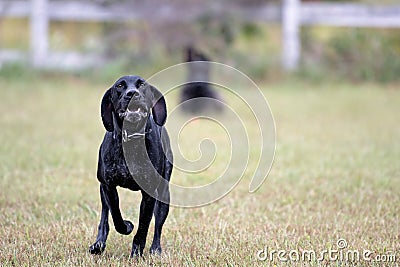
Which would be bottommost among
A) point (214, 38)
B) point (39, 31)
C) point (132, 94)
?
point (132, 94)

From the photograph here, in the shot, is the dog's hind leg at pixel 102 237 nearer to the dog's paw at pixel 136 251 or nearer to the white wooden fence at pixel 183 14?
the dog's paw at pixel 136 251

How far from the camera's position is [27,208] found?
5605 millimetres

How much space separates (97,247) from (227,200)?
75.5 inches

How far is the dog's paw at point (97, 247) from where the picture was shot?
14.3ft

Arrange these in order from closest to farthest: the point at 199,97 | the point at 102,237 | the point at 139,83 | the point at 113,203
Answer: the point at 139,83 < the point at 113,203 < the point at 102,237 < the point at 199,97

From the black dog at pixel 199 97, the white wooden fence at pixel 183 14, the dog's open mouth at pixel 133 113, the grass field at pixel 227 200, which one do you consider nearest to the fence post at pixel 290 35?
the white wooden fence at pixel 183 14

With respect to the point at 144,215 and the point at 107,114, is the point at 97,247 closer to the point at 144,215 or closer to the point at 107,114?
the point at 144,215

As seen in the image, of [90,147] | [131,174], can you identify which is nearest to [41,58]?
[90,147]

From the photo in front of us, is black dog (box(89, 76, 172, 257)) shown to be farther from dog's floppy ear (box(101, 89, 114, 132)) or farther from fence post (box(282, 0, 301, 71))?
fence post (box(282, 0, 301, 71))

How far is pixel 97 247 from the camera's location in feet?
14.3

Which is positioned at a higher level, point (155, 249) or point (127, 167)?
point (127, 167)

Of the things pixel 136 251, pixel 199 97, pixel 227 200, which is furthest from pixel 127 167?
pixel 199 97

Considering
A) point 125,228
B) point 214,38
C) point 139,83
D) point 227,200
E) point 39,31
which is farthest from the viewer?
point 39,31

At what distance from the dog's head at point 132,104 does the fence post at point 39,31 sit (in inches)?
454
